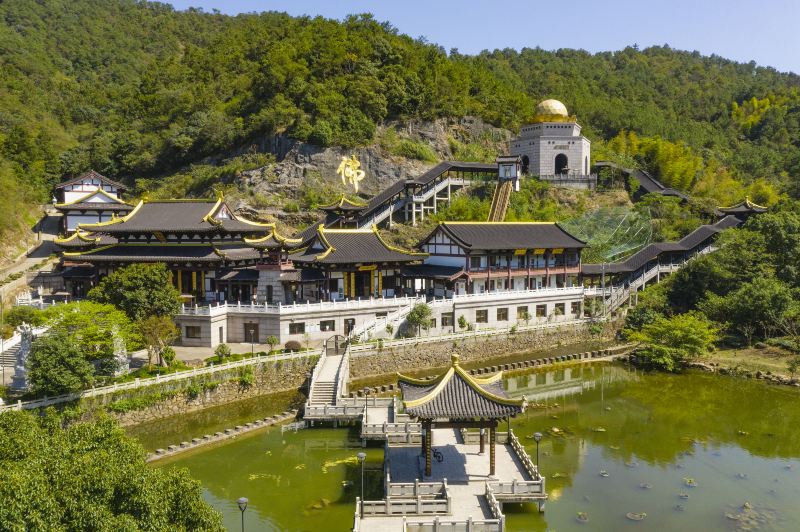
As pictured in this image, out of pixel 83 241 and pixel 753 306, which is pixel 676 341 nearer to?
pixel 753 306

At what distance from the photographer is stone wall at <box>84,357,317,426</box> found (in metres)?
30.4

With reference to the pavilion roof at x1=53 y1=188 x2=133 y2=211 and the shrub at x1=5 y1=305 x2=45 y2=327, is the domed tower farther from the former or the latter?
the shrub at x1=5 y1=305 x2=45 y2=327

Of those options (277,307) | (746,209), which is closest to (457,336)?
(277,307)

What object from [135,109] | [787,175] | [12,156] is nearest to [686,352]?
[787,175]

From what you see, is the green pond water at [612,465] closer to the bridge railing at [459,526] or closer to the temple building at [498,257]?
the bridge railing at [459,526]

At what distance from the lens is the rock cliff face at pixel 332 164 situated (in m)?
69.9

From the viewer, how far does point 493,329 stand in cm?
4734

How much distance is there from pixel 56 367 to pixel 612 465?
25.3 metres

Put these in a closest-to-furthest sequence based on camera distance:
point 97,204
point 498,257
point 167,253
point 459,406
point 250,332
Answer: point 459,406, point 250,332, point 167,253, point 498,257, point 97,204

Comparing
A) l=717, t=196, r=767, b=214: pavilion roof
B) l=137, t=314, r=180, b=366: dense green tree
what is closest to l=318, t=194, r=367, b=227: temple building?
l=137, t=314, r=180, b=366: dense green tree

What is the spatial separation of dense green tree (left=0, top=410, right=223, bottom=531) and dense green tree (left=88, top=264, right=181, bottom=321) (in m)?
20.4

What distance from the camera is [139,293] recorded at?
115 feet

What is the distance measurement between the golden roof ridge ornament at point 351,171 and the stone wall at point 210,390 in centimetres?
3898

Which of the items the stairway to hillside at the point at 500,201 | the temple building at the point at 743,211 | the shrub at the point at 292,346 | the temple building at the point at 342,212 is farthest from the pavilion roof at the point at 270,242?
the temple building at the point at 743,211
